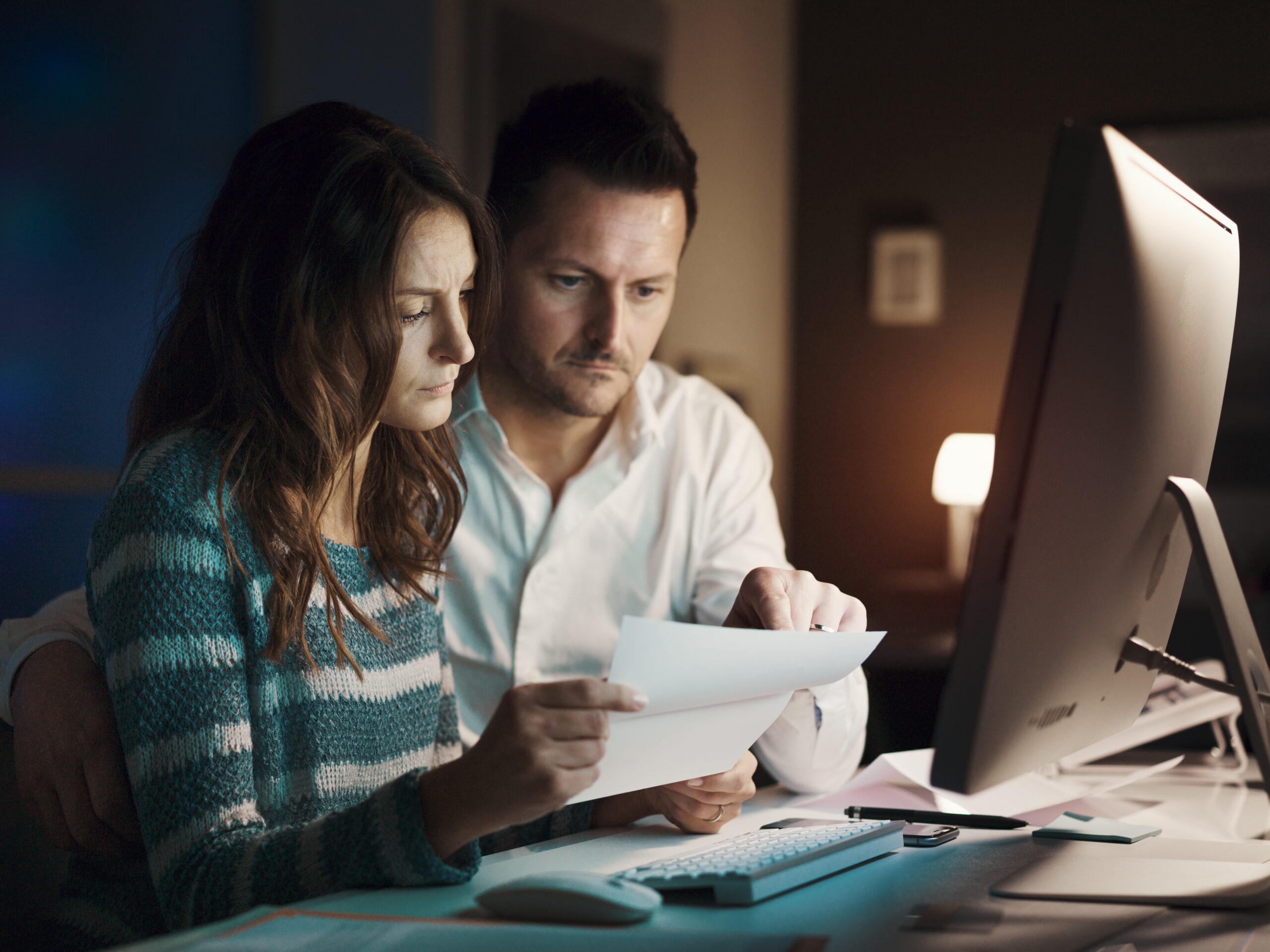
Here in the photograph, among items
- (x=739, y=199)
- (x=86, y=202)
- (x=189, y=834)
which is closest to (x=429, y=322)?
(x=189, y=834)

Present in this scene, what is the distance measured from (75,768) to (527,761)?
17.7 inches

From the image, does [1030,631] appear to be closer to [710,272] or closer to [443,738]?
[443,738]

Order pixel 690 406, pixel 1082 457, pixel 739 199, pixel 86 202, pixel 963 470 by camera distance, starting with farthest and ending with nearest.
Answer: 1. pixel 739 199
2. pixel 963 470
3. pixel 86 202
4. pixel 690 406
5. pixel 1082 457

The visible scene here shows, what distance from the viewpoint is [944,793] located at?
3.73 feet

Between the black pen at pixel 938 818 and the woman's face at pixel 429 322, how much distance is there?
565mm

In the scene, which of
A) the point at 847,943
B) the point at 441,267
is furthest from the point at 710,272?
the point at 847,943

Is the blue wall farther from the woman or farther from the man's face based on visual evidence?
the woman

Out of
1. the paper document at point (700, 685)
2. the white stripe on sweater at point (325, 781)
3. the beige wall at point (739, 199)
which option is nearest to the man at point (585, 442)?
the white stripe on sweater at point (325, 781)

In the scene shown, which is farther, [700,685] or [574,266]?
[574,266]

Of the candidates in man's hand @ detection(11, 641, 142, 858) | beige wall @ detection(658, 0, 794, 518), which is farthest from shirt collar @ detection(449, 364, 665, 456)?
beige wall @ detection(658, 0, 794, 518)

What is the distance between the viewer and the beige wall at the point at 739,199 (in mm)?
3689

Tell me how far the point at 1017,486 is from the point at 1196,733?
113 cm

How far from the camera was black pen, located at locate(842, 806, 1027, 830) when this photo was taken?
40.9 inches

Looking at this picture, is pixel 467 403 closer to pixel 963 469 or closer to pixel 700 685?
pixel 700 685
